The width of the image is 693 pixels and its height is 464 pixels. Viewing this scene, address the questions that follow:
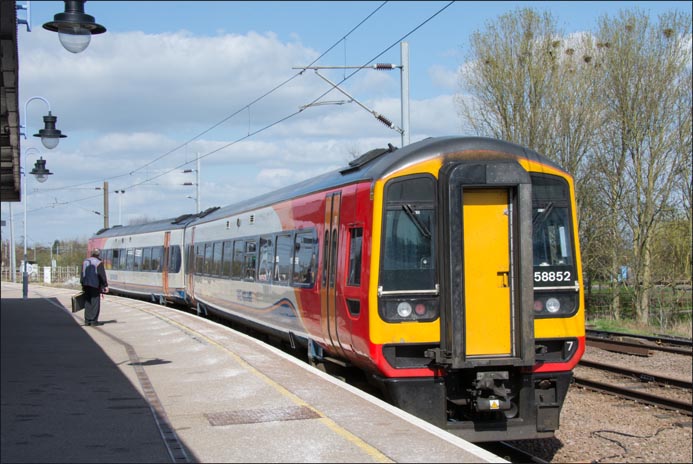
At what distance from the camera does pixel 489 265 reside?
8.36 metres

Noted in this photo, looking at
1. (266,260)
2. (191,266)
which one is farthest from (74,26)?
(191,266)

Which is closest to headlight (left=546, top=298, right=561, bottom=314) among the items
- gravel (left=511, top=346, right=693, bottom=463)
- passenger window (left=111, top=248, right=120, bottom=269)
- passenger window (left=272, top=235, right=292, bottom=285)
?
gravel (left=511, top=346, right=693, bottom=463)

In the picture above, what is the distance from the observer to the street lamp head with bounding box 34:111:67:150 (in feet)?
56.6

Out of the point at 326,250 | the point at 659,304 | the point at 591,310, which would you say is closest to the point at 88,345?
the point at 326,250

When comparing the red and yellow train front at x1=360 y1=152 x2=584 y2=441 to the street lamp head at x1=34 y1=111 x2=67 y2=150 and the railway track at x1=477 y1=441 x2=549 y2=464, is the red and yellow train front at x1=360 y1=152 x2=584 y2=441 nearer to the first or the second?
the railway track at x1=477 y1=441 x2=549 y2=464

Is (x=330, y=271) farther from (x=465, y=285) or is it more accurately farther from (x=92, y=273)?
(x=92, y=273)

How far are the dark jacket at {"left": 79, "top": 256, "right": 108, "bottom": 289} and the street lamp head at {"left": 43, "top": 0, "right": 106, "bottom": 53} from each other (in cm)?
845

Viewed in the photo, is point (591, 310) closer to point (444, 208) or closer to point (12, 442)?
point (444, 208)

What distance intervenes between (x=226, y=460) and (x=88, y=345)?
8.88 m

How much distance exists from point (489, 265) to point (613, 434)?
3.92m

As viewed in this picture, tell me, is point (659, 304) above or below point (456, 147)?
below

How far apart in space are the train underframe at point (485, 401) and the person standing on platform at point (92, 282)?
33.2 feet

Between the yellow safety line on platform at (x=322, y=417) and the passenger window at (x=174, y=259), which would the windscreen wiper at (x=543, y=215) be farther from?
the passenger window at (x=174, y=259)

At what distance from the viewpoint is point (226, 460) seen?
6.12 metres
